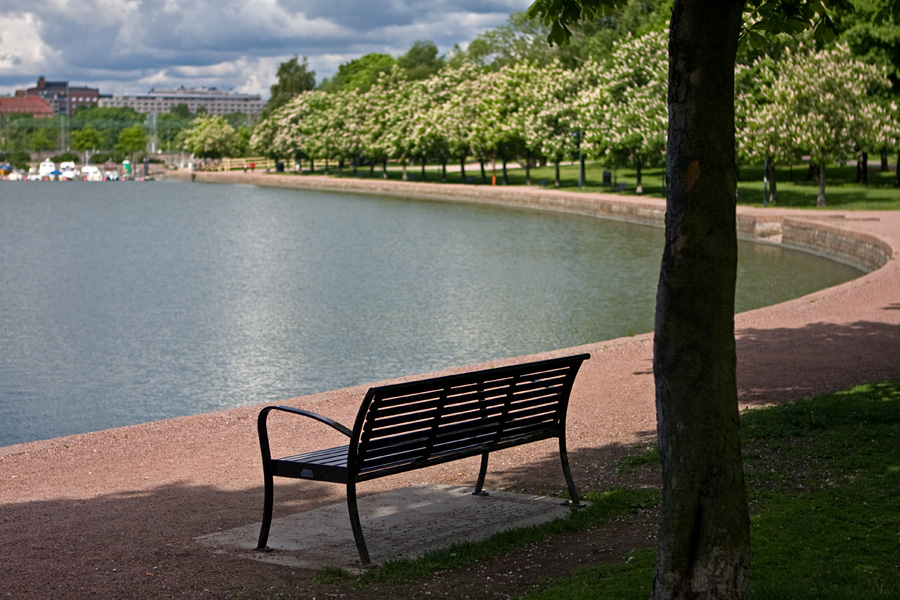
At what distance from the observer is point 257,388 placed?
14820 mm

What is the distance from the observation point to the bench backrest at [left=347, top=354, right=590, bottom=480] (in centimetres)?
566

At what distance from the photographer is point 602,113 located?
170 ft

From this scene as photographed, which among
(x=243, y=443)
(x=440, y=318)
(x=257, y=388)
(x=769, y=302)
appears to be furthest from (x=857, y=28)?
(x=243, y=443)

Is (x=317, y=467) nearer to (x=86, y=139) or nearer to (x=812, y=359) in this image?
(x=812, y=359)

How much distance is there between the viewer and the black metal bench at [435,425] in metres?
5.64

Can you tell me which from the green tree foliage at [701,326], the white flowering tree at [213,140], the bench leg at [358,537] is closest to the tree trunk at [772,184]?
the bench leg at [358,537]

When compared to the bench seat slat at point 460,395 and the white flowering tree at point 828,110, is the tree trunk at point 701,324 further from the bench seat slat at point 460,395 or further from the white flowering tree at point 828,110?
the white flowering tree at point 828,110

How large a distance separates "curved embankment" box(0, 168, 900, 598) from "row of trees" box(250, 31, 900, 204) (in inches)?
927

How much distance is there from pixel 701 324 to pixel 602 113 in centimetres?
4924

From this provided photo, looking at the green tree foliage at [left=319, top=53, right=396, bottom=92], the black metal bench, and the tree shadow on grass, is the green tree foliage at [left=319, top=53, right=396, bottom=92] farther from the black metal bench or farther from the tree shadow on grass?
the black metal bench

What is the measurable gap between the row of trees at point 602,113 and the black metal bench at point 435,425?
1293 inches

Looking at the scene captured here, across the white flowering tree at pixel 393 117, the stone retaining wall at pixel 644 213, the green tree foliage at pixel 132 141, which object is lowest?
the stone retaining wall at pixel 644 213

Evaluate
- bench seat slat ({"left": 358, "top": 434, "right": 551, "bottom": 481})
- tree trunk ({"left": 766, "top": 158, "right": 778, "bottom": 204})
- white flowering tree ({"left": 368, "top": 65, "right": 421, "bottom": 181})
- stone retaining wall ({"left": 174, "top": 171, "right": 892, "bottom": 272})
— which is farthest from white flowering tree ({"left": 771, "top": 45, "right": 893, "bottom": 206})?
white flowering tree ({"left": 368, "top": 65, "right": 421, "bottom": 181})

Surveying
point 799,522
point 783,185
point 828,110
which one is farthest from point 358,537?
point 783,185
